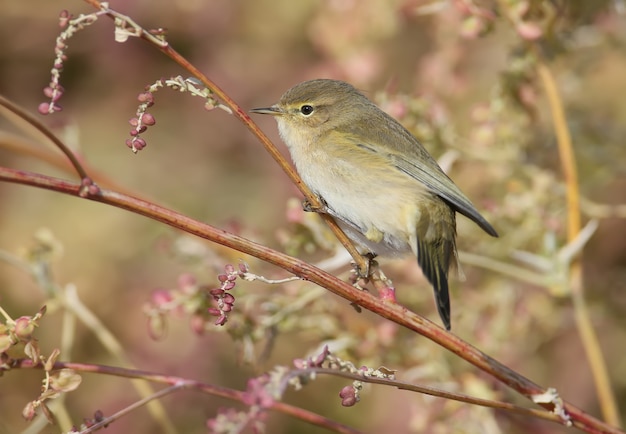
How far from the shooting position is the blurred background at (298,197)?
3.07m

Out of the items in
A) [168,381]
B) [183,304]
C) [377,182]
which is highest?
[377,182]

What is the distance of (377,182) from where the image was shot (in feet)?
9.84

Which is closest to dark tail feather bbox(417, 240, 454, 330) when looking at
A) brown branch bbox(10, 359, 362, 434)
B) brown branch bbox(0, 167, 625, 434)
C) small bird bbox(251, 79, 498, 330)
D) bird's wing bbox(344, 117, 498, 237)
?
small bird bbox(251, 79, 498, 330)

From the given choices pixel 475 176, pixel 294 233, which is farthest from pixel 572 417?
pixel 475 176

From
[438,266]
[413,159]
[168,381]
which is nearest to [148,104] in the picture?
[168,381]

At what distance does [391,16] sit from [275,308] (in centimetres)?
168

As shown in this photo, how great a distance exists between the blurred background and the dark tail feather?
0.92 ft

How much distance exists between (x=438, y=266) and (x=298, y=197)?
5.37 ft

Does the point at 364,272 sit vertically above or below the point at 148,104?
above

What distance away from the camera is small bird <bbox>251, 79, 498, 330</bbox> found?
9.37 ft

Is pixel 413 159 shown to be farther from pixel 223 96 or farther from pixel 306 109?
pixel 223 96

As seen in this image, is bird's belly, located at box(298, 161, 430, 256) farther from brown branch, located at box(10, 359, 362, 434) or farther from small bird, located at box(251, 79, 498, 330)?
brown branch, located at box(10, 359, 362, 434)

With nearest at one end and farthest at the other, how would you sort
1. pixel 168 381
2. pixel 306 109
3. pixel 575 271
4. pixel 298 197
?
pixel 168 381 → pixel 575 271 → pixel 306 109 → pixel 298 197

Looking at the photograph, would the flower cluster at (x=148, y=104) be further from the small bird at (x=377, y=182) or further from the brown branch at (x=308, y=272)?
the small bird at (x=377, y=182)
